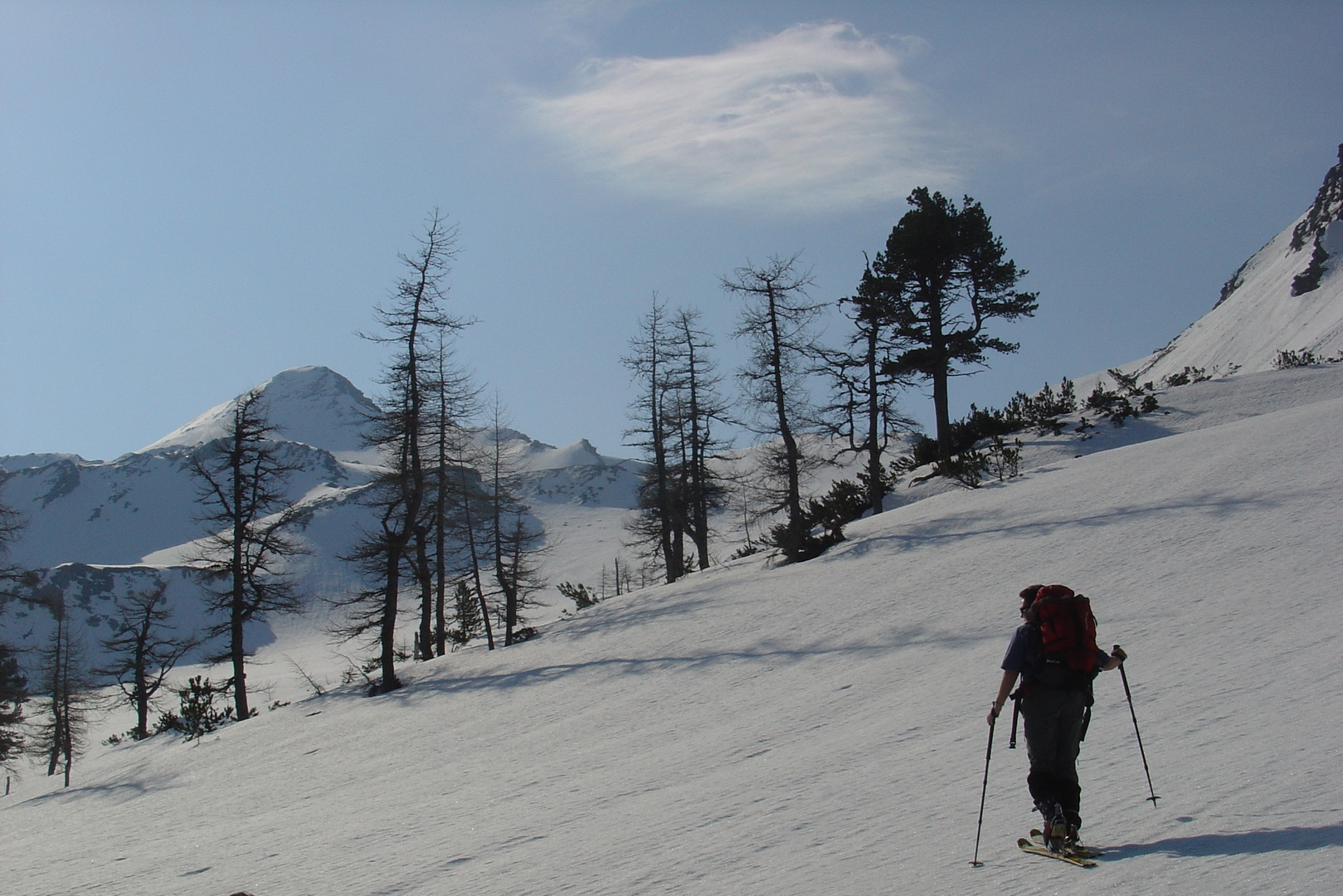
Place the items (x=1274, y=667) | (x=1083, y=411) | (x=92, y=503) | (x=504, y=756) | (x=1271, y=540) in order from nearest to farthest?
(x=1274, y=667) < (x=504, y=756) < (x=1271, y=540) < (x=1083, y=411) < (x=92, y=503)

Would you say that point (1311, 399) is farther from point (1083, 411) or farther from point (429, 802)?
point (429, 802)

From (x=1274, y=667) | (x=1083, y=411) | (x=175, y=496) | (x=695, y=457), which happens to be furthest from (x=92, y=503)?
(x=1274, y=667)

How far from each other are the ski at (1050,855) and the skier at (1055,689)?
0.55 ft

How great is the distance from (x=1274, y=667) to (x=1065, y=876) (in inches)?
193

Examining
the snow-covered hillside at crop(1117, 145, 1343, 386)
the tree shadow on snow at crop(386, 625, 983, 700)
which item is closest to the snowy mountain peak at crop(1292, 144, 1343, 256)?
the snow-covered hillside at crop(1117, 145, 1343, 386)

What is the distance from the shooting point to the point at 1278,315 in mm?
87375

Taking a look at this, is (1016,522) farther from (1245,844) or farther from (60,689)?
(60,689)

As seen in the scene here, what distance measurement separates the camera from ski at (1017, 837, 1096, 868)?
16.2ft

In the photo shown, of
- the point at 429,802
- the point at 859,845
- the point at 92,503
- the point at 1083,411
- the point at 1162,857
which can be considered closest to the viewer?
the point at 1162,857

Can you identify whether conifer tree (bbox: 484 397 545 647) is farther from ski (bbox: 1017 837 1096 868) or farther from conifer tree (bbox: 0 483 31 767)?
ski (bbox: 1017 837 1096 868)

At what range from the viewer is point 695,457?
33250 millimetres

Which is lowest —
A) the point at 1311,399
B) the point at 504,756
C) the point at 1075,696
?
the point at 504,756

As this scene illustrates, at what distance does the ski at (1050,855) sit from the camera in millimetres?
4941

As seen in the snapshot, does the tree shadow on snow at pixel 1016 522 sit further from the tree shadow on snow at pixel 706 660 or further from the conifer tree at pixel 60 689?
the conifer tree at pixel 60 689
